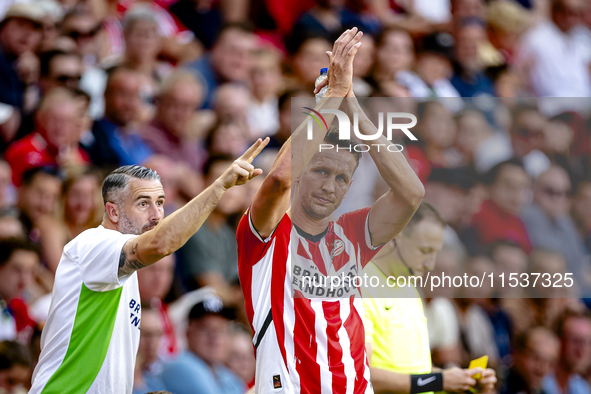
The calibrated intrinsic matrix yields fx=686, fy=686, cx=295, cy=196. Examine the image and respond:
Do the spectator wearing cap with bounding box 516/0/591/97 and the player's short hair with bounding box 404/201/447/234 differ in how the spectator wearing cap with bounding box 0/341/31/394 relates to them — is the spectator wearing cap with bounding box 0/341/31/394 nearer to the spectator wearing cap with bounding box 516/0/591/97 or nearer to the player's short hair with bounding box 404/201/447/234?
the player's short hair with bounding box 404/201/447/234

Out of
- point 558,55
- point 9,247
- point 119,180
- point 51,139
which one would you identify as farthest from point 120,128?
point 558,55

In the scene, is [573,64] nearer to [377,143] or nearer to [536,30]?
[536,30]

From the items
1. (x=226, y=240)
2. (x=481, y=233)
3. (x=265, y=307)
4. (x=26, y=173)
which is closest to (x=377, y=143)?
(x=265, y=307)

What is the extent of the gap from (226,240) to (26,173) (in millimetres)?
1868

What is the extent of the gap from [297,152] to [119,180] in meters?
0.95

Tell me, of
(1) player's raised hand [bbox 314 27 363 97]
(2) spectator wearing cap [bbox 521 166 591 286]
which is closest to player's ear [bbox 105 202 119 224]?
(1) player's raised hand [bbox 314 27 363 97]

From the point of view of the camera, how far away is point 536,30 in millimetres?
10289

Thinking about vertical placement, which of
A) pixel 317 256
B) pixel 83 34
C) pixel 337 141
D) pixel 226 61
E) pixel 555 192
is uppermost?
pixel 83 34

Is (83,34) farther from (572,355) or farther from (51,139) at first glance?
(572,355)

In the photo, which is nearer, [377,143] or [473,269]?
[377,143]

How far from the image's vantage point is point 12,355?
195 inches

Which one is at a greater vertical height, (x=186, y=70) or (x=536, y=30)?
(x=536, y=30)

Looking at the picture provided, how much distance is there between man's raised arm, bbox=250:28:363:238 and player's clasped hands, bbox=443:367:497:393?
1469mm

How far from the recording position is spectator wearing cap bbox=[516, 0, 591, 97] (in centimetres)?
996
